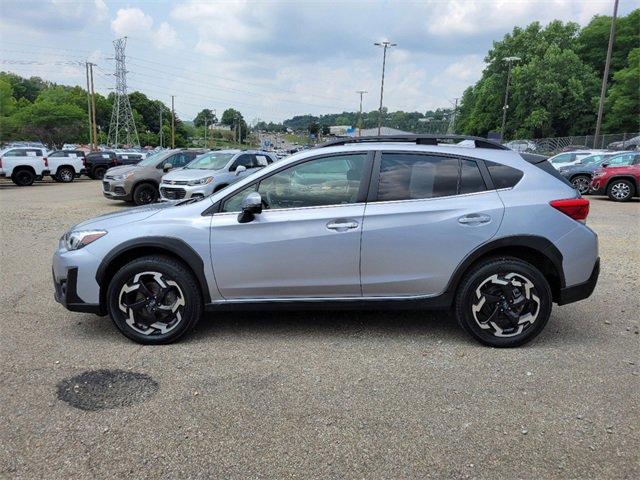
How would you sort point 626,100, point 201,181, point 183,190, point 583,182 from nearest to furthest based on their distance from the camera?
point 183,190 → point 201,181 → point 583,182 → point 626,100

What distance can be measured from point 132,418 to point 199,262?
1.33m

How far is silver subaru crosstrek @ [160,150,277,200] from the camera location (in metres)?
11.7

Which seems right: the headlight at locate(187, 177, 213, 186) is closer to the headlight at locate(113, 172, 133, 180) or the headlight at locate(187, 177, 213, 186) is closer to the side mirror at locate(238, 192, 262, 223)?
the headlight at locate(113, 172, 133, 180)

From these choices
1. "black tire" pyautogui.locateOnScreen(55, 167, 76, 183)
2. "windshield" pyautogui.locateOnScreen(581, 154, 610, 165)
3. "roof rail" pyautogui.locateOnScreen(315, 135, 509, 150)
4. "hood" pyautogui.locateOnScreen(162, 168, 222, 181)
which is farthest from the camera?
"black tire" pyautogui.locateOnScreen(55, 167, 76, 183)

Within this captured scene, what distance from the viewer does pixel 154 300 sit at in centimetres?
401

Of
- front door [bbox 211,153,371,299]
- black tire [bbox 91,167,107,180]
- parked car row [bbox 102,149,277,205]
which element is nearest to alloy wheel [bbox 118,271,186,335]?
front door [bbox 211,153,371,299]

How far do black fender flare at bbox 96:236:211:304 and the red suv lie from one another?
15632 millimetres

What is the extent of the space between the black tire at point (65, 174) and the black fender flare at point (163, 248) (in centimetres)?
2267

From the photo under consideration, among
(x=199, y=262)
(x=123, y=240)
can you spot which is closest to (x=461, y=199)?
(x=199, y=262)

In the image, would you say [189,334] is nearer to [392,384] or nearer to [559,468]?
[392,384]

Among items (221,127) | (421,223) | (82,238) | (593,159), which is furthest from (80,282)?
(221,127)

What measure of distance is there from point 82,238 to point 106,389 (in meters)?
1.35

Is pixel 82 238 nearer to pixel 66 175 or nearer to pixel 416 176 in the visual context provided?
pixel 416 176

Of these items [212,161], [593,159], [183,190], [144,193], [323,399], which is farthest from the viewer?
[593,159]
